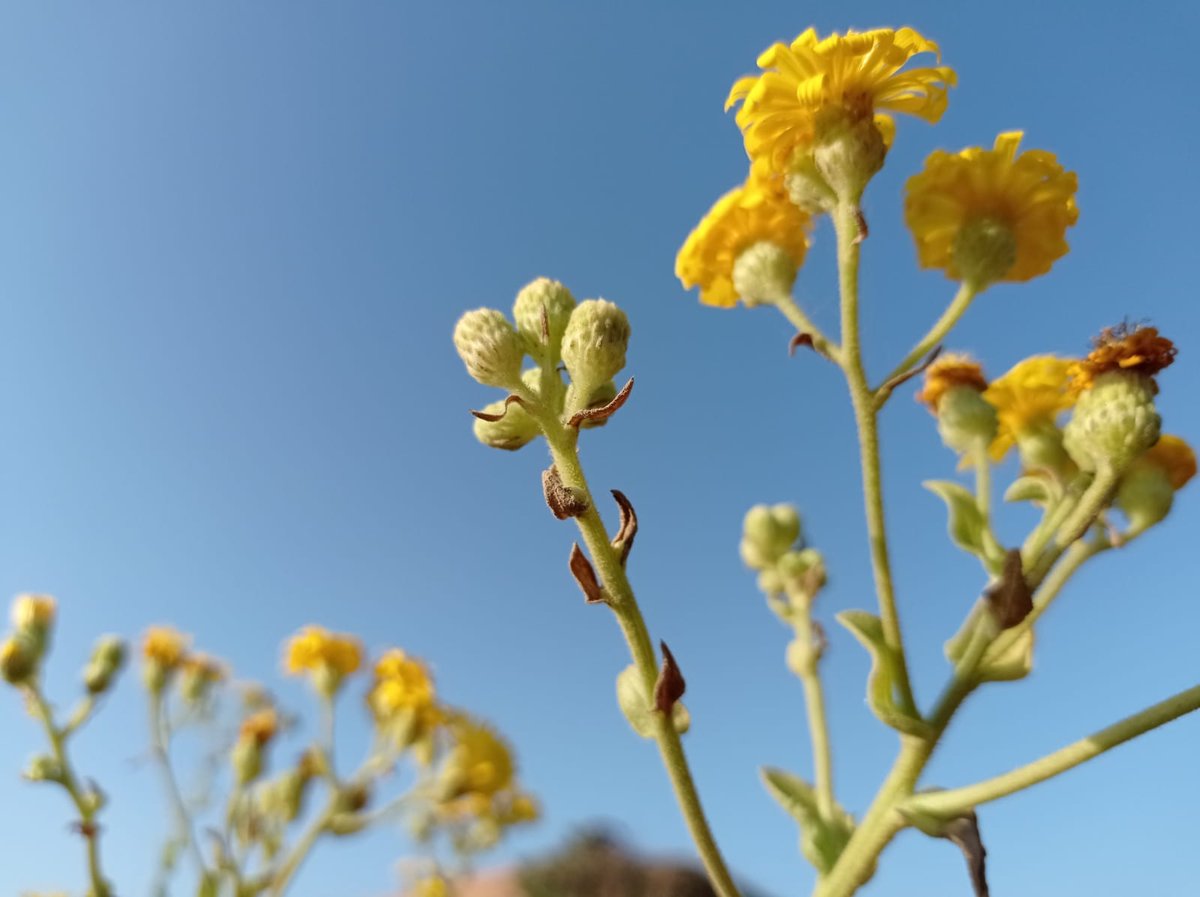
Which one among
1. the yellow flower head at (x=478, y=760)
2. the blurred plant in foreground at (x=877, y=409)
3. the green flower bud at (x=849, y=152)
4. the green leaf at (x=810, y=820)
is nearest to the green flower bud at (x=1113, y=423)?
the blurred plant in foreground at (x=877, y=409)

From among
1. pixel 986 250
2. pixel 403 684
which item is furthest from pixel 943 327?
pixel 403 684

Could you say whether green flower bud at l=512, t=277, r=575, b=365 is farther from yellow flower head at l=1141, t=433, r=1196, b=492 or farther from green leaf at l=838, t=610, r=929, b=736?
yellow flower head at l=1141, t=433, r=1196, b=492

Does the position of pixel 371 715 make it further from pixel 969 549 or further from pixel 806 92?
pixel 806 92

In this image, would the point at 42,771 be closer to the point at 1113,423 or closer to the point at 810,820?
the point at 810,820

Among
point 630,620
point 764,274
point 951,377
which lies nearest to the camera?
point 630,620

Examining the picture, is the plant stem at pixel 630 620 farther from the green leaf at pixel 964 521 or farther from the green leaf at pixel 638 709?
the green leaf at pixel 964 521

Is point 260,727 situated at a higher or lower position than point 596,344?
higher
